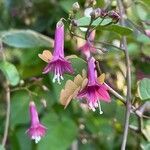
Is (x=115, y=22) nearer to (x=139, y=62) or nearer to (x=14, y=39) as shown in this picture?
(x=14, y=39)

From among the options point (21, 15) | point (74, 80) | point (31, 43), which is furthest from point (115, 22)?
point (21, 15)

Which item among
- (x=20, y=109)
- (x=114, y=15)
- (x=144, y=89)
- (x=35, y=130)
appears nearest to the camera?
(x=114, y=15)

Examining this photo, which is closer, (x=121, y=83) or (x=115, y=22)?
(x=115, y=22)

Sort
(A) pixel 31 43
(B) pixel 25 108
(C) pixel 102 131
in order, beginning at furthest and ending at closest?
(C) pixel 102 131 → (B) pixel 25 108 → (A) pixel 31 43

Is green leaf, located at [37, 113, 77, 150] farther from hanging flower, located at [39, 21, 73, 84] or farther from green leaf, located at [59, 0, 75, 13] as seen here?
hanging flower, located at [39, 21, 73, 84]

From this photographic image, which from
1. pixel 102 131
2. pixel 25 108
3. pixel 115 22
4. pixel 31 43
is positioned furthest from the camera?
pixel 102 131

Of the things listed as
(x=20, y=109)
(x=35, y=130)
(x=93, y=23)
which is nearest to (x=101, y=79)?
(x=93, y=23)

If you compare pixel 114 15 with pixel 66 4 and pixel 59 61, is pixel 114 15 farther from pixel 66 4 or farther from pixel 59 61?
pixel 66 4
